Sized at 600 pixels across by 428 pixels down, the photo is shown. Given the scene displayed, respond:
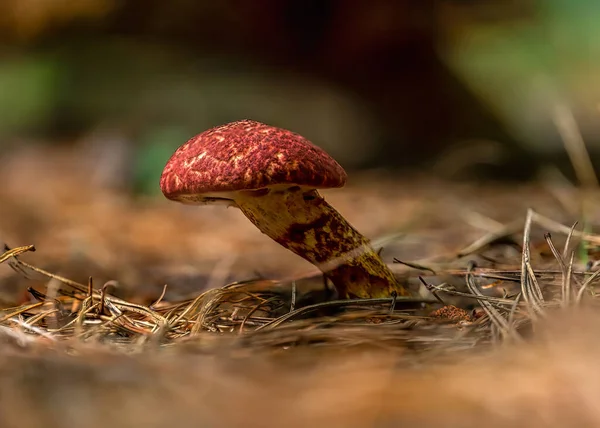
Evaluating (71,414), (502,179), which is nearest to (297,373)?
(71,414)

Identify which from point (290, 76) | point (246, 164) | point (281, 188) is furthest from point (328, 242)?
point (290, 76)

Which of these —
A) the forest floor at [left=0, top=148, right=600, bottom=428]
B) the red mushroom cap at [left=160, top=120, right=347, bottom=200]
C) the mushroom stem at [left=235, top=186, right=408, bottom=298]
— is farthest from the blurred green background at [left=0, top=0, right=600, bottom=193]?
the red mushroom cap at [left=160, top=120, right=347, bottom=200]

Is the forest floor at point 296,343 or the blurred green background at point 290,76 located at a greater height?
the blurred green background at point 290,76

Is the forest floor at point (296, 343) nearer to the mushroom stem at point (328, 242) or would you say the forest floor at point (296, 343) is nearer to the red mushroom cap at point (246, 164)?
the mushroom stem at point (328, 242)

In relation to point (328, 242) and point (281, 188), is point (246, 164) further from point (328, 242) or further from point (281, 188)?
point (328, 242)

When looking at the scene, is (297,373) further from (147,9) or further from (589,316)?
(147,9)

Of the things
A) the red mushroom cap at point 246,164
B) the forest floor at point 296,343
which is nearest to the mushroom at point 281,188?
the red mushroom cap at point 246,164

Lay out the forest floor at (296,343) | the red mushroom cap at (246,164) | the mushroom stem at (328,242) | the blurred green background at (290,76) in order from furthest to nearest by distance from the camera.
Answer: the blurred green background at (290,76) < the mushroom stem at (328,242) < the red mushroom cap at (246,164) < the forest floor at (296,343)

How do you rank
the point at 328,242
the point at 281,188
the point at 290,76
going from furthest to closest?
the point at 290,76
the point at 328,242
the point at 281,188
